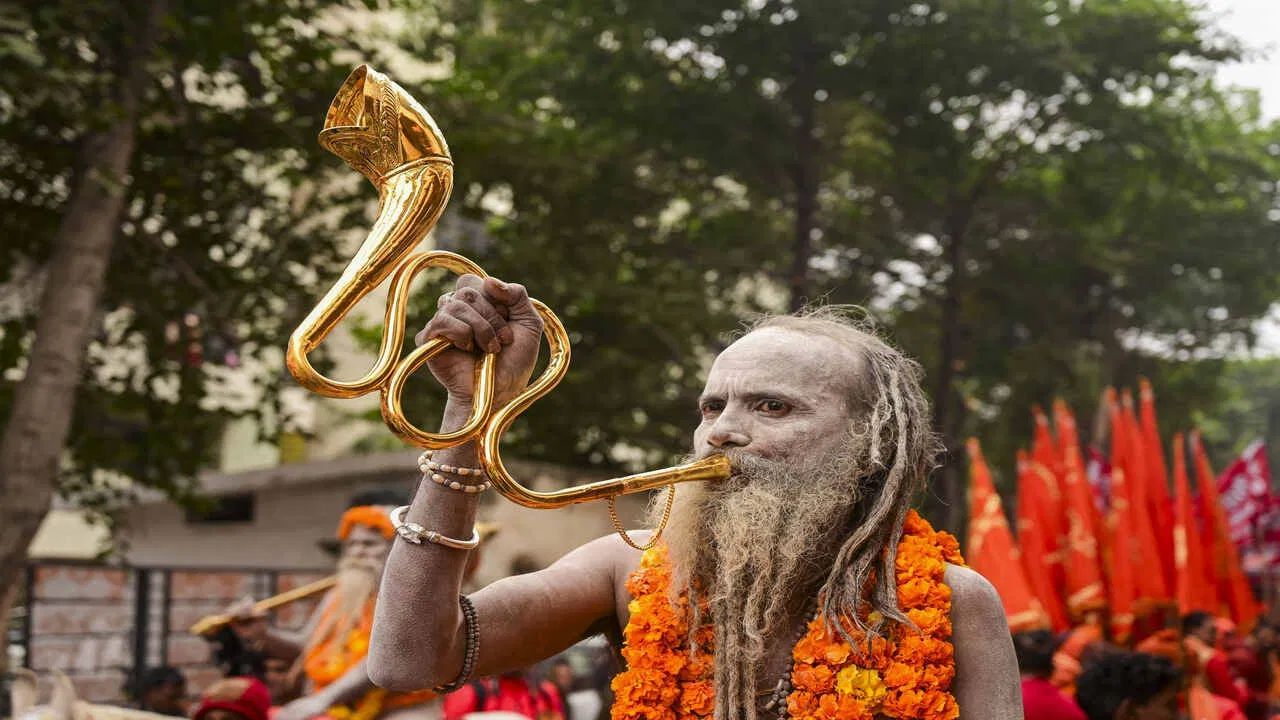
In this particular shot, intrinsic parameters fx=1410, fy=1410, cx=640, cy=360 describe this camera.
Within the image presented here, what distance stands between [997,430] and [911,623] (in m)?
16.2

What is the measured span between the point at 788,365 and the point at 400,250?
31.6 inches

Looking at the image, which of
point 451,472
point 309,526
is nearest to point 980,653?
point 451,472

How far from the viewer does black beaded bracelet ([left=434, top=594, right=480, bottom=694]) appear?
2.22m

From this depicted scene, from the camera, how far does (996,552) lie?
37.0 feet

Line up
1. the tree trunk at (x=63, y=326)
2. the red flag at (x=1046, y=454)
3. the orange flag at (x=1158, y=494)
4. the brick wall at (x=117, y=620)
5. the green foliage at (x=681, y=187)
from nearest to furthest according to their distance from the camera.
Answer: the tree trunk at (x=63, y=326), the brick wall at (x=117, y=620), the green foliage at (x=681, y=187), the orange flag at (x=1158, y=494), the red flag at (x=1046, y=454)

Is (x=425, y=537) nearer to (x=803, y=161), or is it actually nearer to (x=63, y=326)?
(x=63, y=326)

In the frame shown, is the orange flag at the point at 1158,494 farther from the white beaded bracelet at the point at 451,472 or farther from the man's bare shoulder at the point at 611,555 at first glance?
the white beaded bracelet at the point at 451,472

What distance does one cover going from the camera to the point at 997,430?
59.3 ft

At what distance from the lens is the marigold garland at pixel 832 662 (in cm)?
238

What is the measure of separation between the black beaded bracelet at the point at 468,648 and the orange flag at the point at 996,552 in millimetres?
8577

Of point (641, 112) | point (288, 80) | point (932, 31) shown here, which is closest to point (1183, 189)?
point (932, 31)

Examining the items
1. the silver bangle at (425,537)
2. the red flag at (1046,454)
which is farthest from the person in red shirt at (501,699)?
the red flag at (1046,454)

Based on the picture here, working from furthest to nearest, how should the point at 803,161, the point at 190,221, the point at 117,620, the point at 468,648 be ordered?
the point at 803,161
the point at 190,221
the point at 117,620
the point at 468,648

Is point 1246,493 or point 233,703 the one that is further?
point 1246,493
